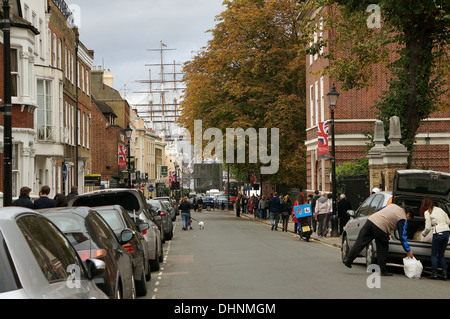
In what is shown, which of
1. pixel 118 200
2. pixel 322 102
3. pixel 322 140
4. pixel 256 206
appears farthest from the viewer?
pixel 256 206

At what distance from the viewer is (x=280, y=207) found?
1433 inches

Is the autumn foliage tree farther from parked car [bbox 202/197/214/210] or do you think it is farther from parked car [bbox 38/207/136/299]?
parked car [bbox 38/207/136/299]

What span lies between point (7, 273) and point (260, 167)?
47274mm

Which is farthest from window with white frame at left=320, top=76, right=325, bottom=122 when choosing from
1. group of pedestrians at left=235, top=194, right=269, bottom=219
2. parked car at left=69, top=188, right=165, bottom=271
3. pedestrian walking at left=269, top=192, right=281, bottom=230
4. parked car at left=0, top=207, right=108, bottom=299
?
parked car at left=0, top=207, right=108, bottom=299

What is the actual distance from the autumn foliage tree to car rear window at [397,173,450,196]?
3175 centimetres

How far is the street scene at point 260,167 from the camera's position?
9.19 metres

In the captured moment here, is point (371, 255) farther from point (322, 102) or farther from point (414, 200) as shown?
point (322, 102)

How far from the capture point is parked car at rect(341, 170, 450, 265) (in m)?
15.4

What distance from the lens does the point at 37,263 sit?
16.3 feet

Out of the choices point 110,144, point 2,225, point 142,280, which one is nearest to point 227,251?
point 142,280

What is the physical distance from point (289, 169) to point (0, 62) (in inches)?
1136

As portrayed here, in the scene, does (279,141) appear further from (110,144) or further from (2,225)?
(2,225)

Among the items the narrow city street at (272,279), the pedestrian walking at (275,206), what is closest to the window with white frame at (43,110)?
the pedestrian walking at (275,206)

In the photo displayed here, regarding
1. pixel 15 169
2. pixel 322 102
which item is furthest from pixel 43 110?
pixel 322 102
